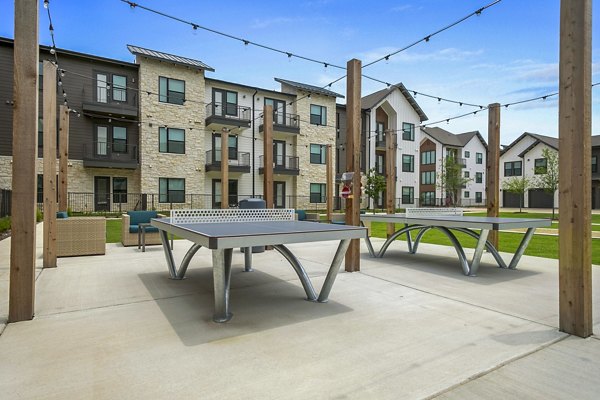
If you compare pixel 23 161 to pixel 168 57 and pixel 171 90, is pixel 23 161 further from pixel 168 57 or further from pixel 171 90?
pixel 168 57

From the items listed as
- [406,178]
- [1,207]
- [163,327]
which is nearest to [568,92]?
[163,327]

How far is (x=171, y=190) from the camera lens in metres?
23.0

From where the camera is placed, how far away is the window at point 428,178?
4469 cm

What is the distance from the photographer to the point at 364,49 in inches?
346

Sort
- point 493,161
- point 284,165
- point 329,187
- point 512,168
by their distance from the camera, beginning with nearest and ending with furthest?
point 493,161, point 329,187, point 284,165, point 512,168

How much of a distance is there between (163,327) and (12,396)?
1348 mm

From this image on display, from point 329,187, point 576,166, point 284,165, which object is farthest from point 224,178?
point 284,165

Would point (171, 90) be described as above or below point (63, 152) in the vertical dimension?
above

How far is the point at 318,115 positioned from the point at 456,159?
24.2m

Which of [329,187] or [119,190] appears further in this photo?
[119,190]

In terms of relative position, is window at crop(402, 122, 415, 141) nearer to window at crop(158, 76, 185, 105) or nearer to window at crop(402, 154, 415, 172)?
window at crop(402, 154, 415, 172)

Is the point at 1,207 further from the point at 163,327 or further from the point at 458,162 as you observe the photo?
the point at 458,162

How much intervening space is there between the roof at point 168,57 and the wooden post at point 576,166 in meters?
22.6

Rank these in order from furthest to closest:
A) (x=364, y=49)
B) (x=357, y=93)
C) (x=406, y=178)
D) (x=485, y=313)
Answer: (x=406, y=178) → (x=364, y=49) → (x=357, y=93) → (x=485, y=313)
